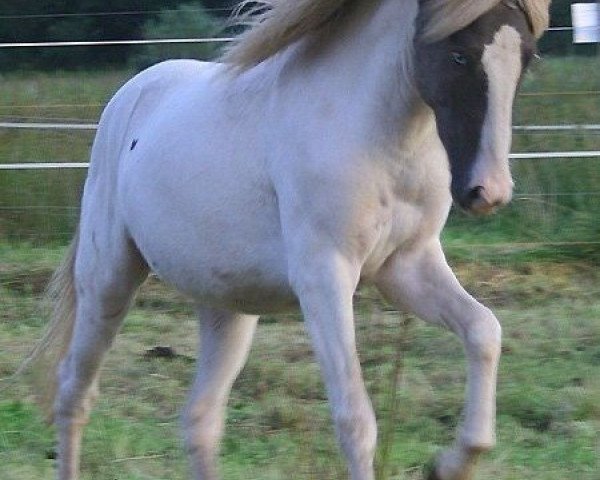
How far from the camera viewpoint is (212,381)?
4.09 m

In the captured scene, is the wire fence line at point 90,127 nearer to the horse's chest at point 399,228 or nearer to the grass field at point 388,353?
the grass field at point 388,353

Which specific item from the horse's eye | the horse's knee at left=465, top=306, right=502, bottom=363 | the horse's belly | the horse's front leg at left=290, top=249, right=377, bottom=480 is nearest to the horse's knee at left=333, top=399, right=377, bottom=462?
the horse's front leg at left=290, top=249, right=377, bottom=480

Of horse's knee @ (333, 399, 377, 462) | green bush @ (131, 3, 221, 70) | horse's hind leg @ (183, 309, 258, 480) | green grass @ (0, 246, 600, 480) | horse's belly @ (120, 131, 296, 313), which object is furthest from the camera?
green bush @ (131, 3, 221, 70)

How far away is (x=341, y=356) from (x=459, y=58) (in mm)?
784

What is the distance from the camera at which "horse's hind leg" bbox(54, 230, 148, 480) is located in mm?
4152

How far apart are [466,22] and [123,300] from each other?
1732 millimetres

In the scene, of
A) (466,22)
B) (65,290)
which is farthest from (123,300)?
(466,22)

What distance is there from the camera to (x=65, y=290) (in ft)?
14.6

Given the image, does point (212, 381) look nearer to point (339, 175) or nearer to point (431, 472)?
point (431, 472)

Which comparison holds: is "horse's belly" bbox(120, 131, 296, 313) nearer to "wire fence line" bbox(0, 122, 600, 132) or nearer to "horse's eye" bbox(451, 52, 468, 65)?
"horse's eye" bbox(451, 52, 468, 65)

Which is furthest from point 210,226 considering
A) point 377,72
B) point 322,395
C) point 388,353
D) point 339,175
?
point 388,353

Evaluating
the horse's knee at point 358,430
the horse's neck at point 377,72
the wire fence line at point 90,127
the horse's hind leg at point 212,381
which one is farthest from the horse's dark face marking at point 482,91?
the wire fence line at point 90,127

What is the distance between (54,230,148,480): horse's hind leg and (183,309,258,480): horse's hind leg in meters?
0.27

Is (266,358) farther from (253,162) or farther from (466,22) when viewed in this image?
(466,22)
